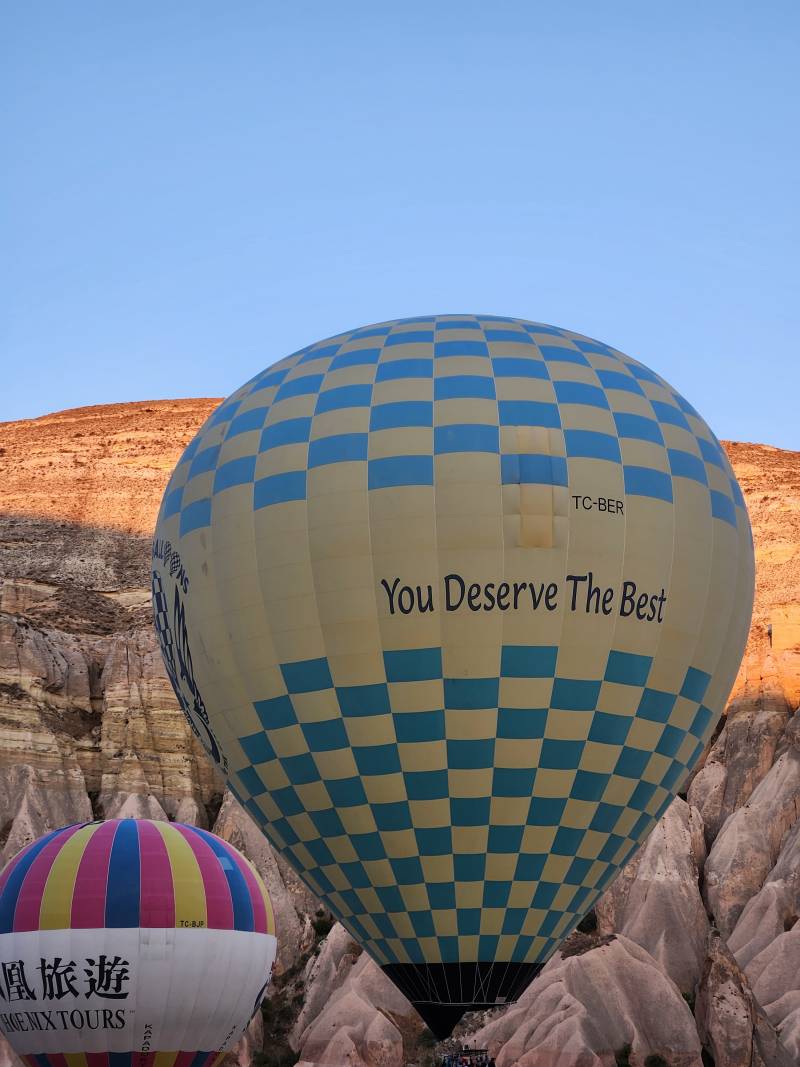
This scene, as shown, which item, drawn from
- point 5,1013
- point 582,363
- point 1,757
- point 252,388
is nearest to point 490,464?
point 582,363

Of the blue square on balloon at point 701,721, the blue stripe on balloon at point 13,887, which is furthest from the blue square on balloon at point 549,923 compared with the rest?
the blue stripe on balloon at point 13,887

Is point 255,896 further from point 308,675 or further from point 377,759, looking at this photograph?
point 308,675

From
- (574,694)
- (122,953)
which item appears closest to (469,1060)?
(122,953)

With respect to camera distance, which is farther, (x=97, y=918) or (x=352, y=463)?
(x=97, y=918)

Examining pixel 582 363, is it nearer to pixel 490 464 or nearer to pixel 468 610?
pixel 490 464

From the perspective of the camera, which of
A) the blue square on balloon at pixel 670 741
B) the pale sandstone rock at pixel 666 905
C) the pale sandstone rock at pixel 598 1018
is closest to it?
the blue square on balloon at pixel 670 741

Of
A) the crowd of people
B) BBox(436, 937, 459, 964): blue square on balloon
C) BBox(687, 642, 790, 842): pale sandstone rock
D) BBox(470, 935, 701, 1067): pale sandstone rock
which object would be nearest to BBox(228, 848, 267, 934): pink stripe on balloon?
the crowd of people

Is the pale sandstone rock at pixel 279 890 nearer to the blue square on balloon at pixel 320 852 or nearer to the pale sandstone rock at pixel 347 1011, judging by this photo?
the pale sandstone rock at pixel 347 1011
